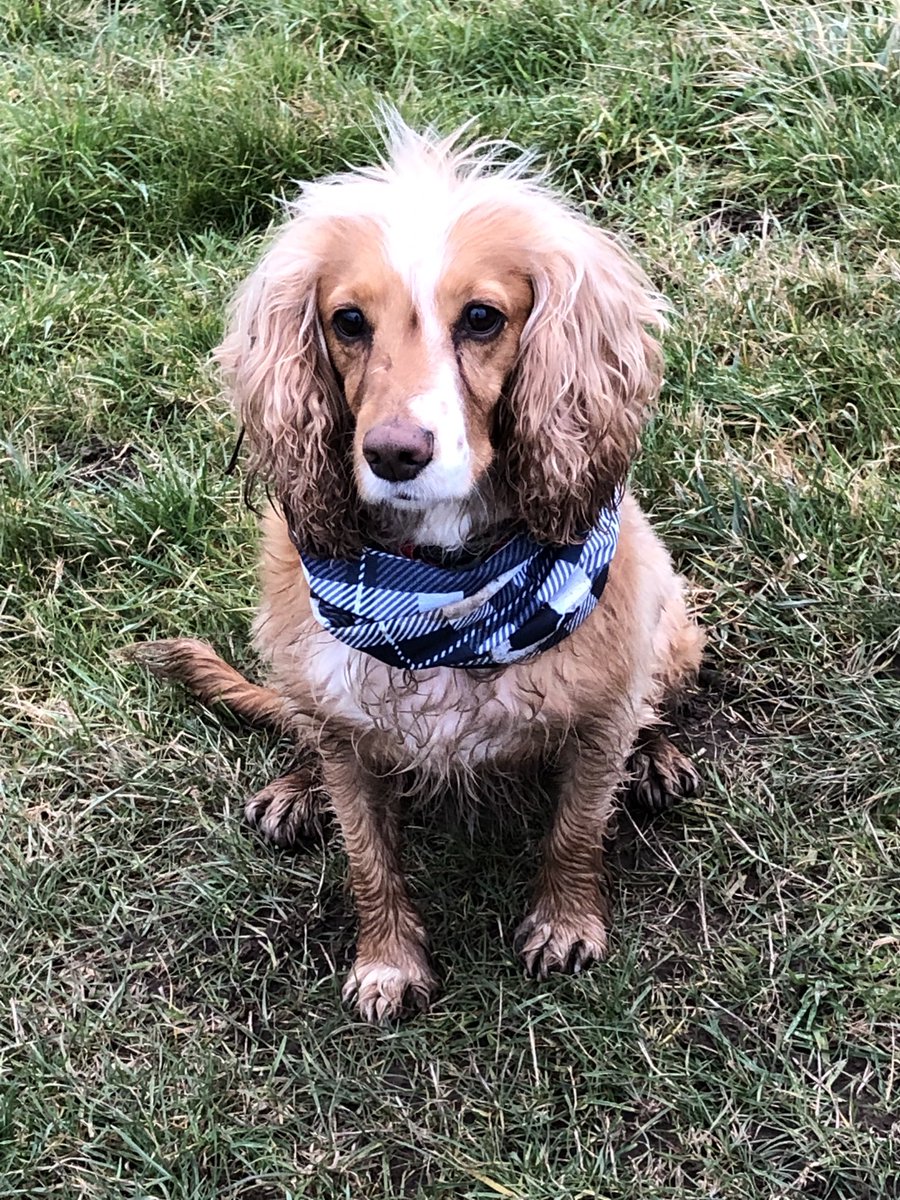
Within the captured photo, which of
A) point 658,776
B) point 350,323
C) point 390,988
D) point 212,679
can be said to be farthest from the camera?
point 212,679

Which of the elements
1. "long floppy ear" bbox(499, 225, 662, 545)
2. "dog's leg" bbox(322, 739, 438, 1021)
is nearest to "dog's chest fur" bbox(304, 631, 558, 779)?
"dog's leg" bbox(322, 739, 438, 1021)

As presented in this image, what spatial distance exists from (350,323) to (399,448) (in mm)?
385

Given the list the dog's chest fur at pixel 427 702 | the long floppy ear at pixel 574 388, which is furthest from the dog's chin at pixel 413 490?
the dog's chest fur at pixel 427 702

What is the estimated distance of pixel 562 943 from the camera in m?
3.05

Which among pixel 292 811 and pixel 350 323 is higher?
pixel 350 323

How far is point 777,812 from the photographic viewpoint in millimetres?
3273

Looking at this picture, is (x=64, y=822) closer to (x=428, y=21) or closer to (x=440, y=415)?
(x=440, y=415)

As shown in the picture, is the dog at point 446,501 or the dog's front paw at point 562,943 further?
the dog's front paw at point 562,943

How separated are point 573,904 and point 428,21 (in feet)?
11.3

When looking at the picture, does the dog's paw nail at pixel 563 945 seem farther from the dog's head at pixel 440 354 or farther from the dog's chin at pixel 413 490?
the dog's chin at pixel 413 490

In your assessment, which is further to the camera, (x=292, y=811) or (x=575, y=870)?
(x=292, y=811)

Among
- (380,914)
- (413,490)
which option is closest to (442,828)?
(380,914)

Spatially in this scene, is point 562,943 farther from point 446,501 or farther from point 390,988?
point 446,501

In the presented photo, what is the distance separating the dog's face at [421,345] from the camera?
216 cm
